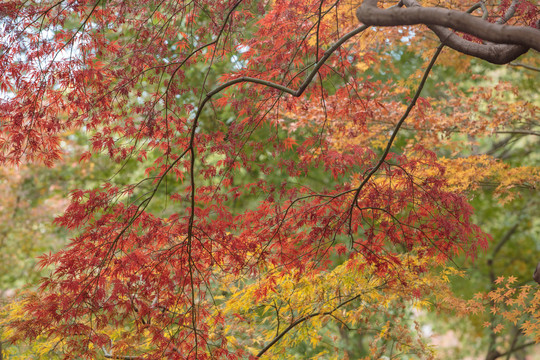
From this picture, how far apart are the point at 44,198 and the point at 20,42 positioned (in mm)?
7135

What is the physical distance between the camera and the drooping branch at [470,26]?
6.52ft

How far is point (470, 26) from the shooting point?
2023 mm

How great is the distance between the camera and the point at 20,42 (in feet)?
11.9

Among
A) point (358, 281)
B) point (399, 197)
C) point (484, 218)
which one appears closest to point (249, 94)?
point (399, 197)

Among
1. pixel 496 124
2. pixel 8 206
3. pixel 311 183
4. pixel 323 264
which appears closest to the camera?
pixel 323 264

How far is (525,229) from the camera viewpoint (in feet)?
29.4

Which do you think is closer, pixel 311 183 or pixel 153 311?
pixel 153 311

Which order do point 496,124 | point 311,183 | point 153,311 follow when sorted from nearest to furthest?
point 153,311 → point 496,124 → point 311,183

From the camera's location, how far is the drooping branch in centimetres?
199

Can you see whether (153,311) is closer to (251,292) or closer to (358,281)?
(251,292)

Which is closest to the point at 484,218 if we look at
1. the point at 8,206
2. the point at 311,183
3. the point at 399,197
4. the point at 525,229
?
the point at 525,229

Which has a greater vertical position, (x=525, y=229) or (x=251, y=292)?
(x=525, y=229)

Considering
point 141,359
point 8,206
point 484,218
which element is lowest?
point 141,359

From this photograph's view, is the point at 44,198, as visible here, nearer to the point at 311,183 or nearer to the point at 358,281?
the point at 311,183
